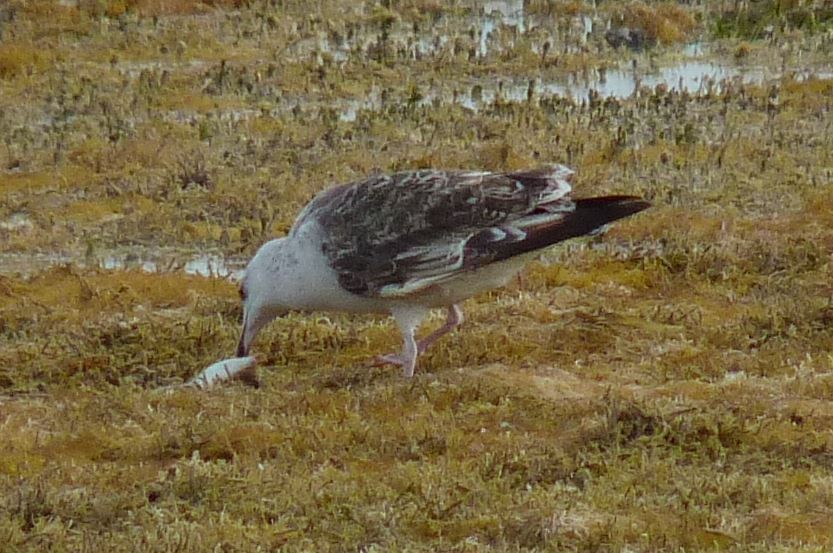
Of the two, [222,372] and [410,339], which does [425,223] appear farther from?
[222,372]

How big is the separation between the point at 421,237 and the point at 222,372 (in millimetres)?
1356

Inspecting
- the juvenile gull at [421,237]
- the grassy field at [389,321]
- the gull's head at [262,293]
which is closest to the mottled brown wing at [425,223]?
the juvenile gull at [421,237]

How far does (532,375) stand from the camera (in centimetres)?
952

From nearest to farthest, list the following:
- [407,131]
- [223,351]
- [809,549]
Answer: [809,549] < [223,351] < [407,131]

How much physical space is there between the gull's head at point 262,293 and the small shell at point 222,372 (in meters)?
0.38

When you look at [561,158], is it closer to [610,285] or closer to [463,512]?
[610,285]

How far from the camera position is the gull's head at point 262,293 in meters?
9.80

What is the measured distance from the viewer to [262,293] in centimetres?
991

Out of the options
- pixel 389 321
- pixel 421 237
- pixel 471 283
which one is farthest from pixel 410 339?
pixel 389 321

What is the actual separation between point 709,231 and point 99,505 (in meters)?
7.23

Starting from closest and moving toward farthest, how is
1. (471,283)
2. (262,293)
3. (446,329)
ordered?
(471,283) < (262,293) < (446,329)

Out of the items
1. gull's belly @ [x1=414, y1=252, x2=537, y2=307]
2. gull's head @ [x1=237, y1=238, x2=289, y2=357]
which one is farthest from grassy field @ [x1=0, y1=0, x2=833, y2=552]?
gull's belly @ [x1=414, y1=252, x2=537, y2=307]

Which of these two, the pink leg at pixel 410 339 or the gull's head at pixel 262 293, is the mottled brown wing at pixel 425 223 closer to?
the pink leg at pixel 410 339

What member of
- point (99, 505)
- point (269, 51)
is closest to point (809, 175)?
point (269, 51)
